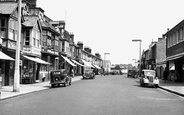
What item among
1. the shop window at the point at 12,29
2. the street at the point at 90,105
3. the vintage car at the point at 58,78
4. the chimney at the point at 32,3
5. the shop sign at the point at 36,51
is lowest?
the street at the point at 90,105

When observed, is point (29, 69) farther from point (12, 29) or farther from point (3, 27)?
point (3, 27)

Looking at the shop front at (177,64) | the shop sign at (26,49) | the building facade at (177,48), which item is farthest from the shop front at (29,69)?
the shop front at (177,64)

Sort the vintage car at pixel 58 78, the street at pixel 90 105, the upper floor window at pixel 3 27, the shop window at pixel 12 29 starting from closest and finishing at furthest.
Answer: the street at pixel 90 105 < the upper floor window at pixel 3 27 < the shop window at pixel 12 29 < the vintage car at pixel 58 78

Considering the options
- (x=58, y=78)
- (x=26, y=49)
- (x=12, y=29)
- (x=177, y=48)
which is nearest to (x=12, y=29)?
(x=12, y=29)

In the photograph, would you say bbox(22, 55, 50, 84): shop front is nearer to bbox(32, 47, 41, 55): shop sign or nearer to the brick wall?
bbox(32, 47, 41, 55): shop sign

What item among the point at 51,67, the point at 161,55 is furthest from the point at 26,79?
the point at 161,55

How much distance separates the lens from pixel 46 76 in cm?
3634

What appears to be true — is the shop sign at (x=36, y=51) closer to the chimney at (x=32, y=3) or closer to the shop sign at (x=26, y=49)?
the shop sign at (x=26, y=49)

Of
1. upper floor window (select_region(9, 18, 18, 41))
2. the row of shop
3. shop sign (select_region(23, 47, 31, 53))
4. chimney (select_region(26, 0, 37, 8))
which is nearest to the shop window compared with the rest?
upper floor window (select_region(9, 18, 18, 41))

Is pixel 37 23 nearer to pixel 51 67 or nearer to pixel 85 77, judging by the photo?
pixel 51 67

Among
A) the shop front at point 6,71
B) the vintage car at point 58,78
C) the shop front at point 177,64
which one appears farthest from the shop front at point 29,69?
the shop front at point 177,64

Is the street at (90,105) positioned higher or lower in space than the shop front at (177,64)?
lower

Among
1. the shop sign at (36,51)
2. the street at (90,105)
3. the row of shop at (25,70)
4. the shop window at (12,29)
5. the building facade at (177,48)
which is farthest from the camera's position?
the building facade at (177,48)

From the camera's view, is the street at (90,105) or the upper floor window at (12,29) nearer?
the street at (90,105)
